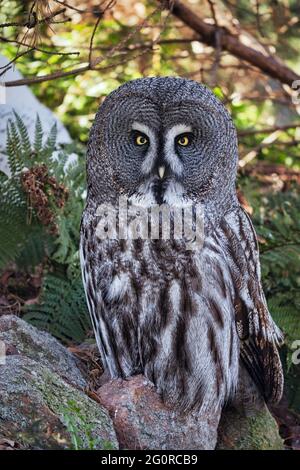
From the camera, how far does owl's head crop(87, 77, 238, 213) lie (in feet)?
12.4

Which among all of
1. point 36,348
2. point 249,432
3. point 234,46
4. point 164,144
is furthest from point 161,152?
point 234,46

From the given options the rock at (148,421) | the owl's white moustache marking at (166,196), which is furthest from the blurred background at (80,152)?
the owl's white moustache marking at (166,196)

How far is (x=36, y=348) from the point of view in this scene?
396cm

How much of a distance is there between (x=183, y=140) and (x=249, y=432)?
1.41 metres

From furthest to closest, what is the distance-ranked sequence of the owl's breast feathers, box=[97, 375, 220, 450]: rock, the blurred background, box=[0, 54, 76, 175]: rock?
box=[0, 54, 76, 175]: rock, the blurred background, the owl's breast feathers, box=[97, 375, 220, 450]: rock

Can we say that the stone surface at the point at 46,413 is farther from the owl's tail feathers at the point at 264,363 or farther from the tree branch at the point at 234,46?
the tree branch at the point at 234,46

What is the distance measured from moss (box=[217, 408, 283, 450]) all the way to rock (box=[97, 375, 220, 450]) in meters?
0.16

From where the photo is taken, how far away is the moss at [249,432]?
376 centimetres

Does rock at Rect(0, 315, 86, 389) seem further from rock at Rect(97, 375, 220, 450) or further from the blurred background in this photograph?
the blurred background

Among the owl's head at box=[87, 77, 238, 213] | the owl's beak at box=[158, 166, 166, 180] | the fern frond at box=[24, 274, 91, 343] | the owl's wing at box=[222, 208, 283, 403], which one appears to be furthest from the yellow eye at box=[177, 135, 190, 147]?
the fern frond at box=[24, 274, 91, 343]

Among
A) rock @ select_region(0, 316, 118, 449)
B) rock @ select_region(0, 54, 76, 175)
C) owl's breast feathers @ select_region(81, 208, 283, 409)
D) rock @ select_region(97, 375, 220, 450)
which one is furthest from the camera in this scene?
rock @ select_region(0, 54, 76, 175)

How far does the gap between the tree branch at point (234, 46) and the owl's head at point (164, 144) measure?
2904 mm

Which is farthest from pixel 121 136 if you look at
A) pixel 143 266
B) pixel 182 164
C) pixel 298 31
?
pixel 298 31
